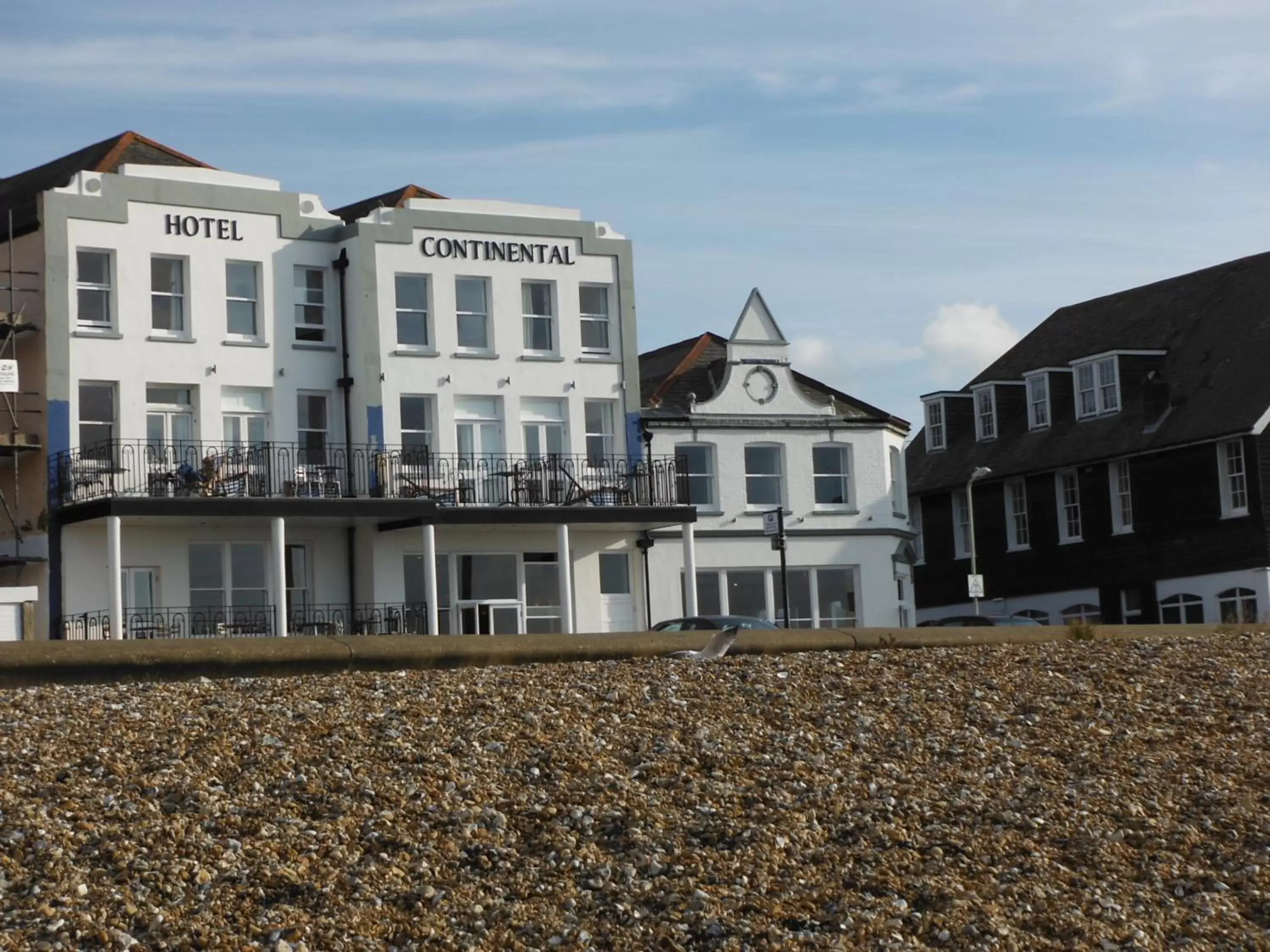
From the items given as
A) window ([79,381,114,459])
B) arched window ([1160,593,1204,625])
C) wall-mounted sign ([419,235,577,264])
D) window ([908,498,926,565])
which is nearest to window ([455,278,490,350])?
wall-mounted sign ([419,235,577,264])

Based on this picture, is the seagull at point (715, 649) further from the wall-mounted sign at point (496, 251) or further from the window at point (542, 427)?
the wall-mounted sign at point (496, 251)

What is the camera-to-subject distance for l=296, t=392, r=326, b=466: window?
3972 centimetres

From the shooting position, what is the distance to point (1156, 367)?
180ft

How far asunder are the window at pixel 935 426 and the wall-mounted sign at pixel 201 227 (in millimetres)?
28903

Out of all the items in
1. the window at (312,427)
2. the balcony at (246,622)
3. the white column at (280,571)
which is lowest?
the balcony at (246,622)

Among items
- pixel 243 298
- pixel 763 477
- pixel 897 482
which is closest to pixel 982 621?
pixel 897 482

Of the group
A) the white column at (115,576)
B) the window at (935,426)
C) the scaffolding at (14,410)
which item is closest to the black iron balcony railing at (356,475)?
the white column at (115,576)

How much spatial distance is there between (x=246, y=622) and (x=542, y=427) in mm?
8084

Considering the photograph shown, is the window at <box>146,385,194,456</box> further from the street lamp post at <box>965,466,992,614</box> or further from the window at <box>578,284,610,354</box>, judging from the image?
the street lamp post at <box>965,466,992,614</box>

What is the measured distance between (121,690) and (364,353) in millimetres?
22428

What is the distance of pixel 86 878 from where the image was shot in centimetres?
1180

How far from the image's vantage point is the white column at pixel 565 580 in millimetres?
40156

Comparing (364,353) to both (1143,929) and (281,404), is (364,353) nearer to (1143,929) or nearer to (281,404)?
(281,404)

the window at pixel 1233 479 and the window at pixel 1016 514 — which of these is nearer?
the window at pixel 1233 479
